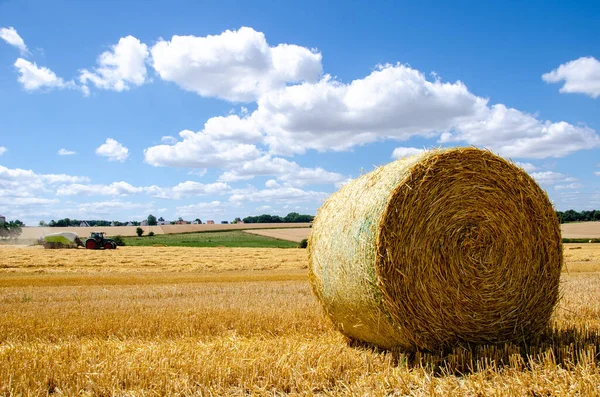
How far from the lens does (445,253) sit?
17.0 ft

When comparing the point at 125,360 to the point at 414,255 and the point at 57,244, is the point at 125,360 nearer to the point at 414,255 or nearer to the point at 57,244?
the point at 414,255

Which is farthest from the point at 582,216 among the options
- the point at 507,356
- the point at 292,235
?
the point at 507,356

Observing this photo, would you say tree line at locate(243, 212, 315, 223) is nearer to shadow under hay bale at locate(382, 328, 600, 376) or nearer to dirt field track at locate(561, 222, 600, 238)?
dirt field track at locate(561, 222, 600, 238)

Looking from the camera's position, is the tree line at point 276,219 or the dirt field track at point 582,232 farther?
the tree line at point 276,219

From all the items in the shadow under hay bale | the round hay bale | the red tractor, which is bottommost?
the shadow under hay bale

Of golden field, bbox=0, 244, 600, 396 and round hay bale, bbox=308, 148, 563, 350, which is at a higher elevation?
round hay bale, bbox=308, 148, 563, 350

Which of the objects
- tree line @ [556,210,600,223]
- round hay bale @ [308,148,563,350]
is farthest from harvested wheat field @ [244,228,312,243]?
round hay bale @ [308,148,563,350]

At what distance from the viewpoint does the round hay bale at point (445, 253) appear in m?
5.04

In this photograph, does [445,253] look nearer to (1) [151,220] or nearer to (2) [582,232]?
(2) [582,232]

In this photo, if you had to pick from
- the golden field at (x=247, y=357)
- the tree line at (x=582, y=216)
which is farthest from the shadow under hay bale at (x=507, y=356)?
the tree line at (x=582, y=216)

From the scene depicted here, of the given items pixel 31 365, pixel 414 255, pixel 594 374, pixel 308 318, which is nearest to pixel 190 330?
pixel 308 318

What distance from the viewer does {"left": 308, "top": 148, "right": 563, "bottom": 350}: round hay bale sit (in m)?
5.04

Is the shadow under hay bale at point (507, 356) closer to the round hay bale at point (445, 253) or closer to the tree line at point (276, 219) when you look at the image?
the round hay bale at point (445, 253)

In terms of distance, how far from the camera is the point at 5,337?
6391 millimetres
